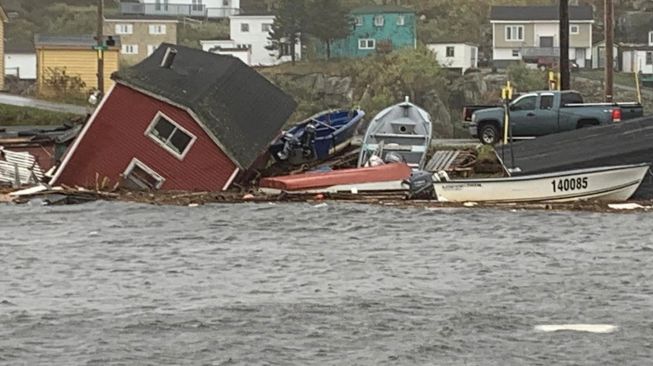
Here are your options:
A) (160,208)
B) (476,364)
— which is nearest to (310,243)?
(160,208)

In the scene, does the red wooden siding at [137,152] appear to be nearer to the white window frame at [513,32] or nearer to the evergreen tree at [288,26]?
the evergreen tree at [288,26]

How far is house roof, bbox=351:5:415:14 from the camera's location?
11582 cm

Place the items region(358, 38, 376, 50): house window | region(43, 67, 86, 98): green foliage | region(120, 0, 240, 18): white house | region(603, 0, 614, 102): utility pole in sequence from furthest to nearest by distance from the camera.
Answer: region(120, 0, 240, 18): white house
region(358, 38, 376, 50): house window
region(43, 67, 86, 98): green foliage
region(603, 0, 614, 102): utility pole

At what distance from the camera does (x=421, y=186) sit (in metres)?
39.9

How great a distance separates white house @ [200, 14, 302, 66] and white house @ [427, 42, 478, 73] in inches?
515

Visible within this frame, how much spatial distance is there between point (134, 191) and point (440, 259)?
13874mm

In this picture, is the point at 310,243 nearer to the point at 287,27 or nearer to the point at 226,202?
the point at 226,202

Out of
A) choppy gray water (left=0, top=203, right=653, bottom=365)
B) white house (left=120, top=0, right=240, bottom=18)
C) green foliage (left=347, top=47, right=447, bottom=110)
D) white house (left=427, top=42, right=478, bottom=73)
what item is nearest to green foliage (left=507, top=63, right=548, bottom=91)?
green foliage (left=347, top=47, right=447, bottom=110)

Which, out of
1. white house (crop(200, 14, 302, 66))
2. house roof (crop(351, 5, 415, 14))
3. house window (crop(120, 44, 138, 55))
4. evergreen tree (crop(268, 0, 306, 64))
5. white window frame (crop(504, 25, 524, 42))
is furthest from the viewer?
house window (crop(120, 44, 138, 55))

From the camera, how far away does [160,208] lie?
38594mm

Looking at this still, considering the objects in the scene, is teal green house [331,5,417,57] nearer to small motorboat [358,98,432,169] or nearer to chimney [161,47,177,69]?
small motorboat [358,98,432,169]

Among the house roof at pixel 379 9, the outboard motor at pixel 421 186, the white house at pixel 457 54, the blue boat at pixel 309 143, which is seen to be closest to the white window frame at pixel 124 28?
the house roof at pixel 379 9

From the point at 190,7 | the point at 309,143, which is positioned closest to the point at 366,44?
the point at 190,7

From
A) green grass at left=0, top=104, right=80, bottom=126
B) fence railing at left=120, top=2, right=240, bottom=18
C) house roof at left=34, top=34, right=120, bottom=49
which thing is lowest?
green grass at left=0, top=104, right=80, bottom=126
